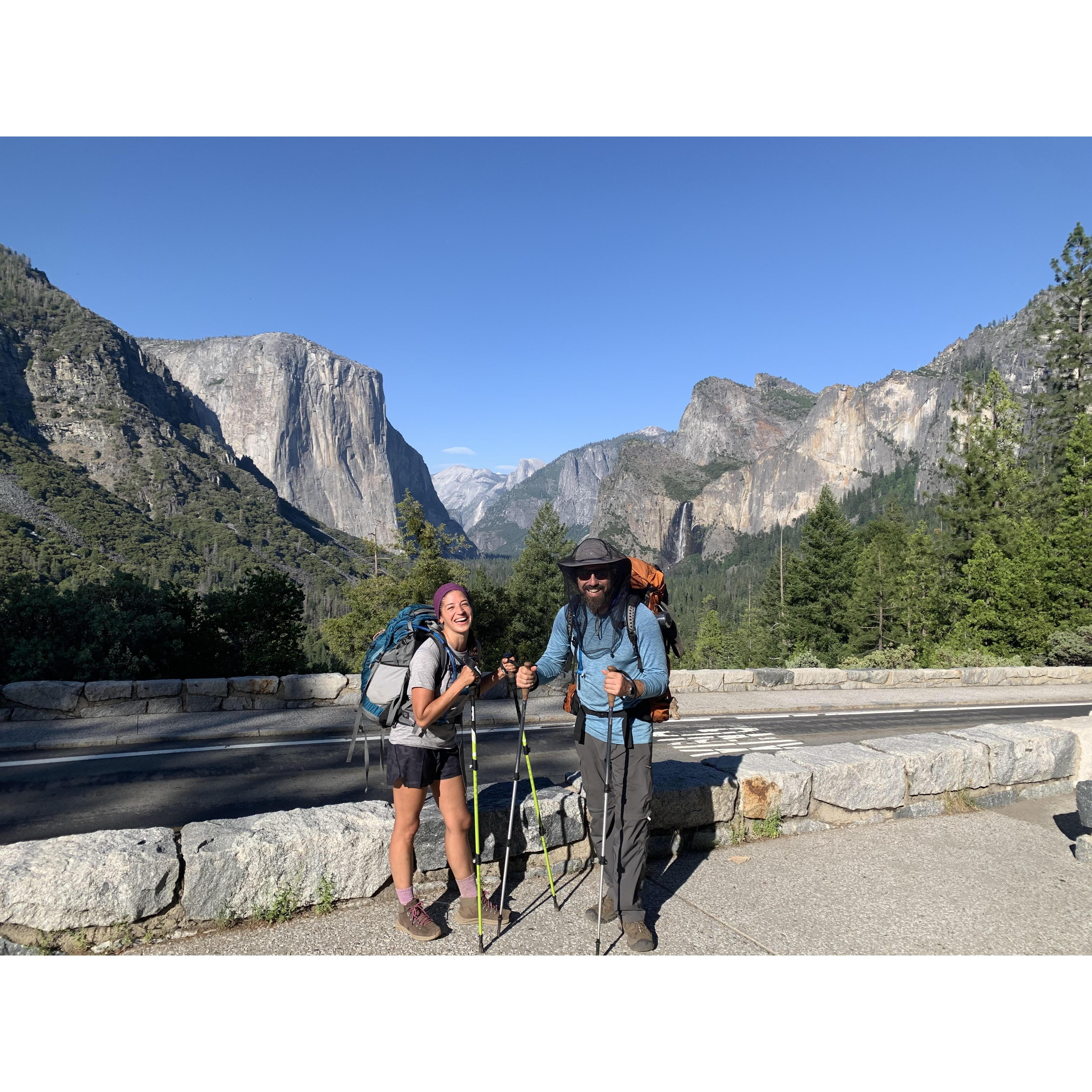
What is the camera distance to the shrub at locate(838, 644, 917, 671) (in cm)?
2239

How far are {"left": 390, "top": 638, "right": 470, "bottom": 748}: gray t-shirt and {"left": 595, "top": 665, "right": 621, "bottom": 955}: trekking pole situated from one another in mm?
747

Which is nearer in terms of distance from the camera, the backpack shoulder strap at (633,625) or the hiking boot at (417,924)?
the hiking boot at (417,924)

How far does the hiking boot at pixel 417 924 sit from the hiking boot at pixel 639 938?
966 millimetres

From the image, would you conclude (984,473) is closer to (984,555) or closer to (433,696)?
(984,555)

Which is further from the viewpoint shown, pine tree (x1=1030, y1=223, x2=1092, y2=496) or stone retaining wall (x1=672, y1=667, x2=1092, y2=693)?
pine tree (x1=1030, y1=223, x2=1092, y2=496)

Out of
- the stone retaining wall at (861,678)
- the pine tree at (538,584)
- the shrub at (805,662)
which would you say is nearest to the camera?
the stone retaining wall at (861,678)

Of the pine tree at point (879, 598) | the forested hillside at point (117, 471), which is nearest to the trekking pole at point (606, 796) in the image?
the pine tree at point (879, 598)

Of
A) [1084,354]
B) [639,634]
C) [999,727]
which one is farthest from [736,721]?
[1084,354]

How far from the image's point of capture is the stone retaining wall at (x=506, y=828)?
11.3ft

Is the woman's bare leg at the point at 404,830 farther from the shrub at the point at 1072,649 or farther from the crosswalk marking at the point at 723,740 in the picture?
the shrub at the point at 1072,649

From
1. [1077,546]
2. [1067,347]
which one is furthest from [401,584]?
[1067,347]

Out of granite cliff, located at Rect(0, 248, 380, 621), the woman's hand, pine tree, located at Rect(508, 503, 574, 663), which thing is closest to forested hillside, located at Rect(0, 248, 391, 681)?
granite cliff, located at Rect(0, 248, 380, 621)

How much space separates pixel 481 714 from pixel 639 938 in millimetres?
8288

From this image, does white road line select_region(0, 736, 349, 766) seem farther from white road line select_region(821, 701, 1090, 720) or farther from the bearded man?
white road line select_region(821, 701, 1090, 720)
